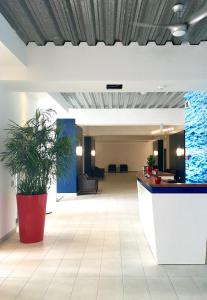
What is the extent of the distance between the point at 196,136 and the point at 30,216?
5.37 m

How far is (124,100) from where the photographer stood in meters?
9.80

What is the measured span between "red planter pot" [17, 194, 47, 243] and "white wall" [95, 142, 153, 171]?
71.3 feet

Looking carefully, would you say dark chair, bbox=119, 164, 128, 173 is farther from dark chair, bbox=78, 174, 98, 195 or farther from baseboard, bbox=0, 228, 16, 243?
baseboard, bbox=0, 228, 16, 243

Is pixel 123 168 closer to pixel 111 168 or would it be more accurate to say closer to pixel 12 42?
pixel 111 168

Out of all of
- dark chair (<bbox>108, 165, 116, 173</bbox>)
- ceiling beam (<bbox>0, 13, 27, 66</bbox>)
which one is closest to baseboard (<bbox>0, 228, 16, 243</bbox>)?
ceiling beam (<bbox>0, 13, 27, 66</bbox>)

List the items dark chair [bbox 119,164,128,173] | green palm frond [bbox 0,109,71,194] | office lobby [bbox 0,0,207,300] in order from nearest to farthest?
office lobby [bbox 0,0,207,300] < green palm frond [bbox 0,109,71,194] < dark chair [bbox 119,164,128,173]

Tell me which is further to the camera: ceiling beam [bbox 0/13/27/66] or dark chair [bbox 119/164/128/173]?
dark chair [bbox 119/164/128/173]

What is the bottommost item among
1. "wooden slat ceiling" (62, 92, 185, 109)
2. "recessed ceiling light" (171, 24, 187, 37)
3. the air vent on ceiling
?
the air vent on ceiling

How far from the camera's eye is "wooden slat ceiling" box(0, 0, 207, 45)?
345 cm

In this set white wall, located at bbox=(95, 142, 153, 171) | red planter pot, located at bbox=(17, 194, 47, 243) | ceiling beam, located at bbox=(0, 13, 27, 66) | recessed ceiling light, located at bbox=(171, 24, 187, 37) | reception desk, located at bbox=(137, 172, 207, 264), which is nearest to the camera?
recessed ceiling light, located at bbox=(171, 24, 187, 37)

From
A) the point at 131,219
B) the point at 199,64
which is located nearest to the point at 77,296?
the point at 199,64

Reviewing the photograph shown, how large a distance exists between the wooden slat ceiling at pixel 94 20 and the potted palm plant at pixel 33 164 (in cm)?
164

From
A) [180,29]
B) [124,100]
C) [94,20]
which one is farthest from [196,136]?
[94,20]

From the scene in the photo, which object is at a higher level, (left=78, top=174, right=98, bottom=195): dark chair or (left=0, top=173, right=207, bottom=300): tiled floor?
(left=78, top=174, right=98, bottom=195): dark chair
